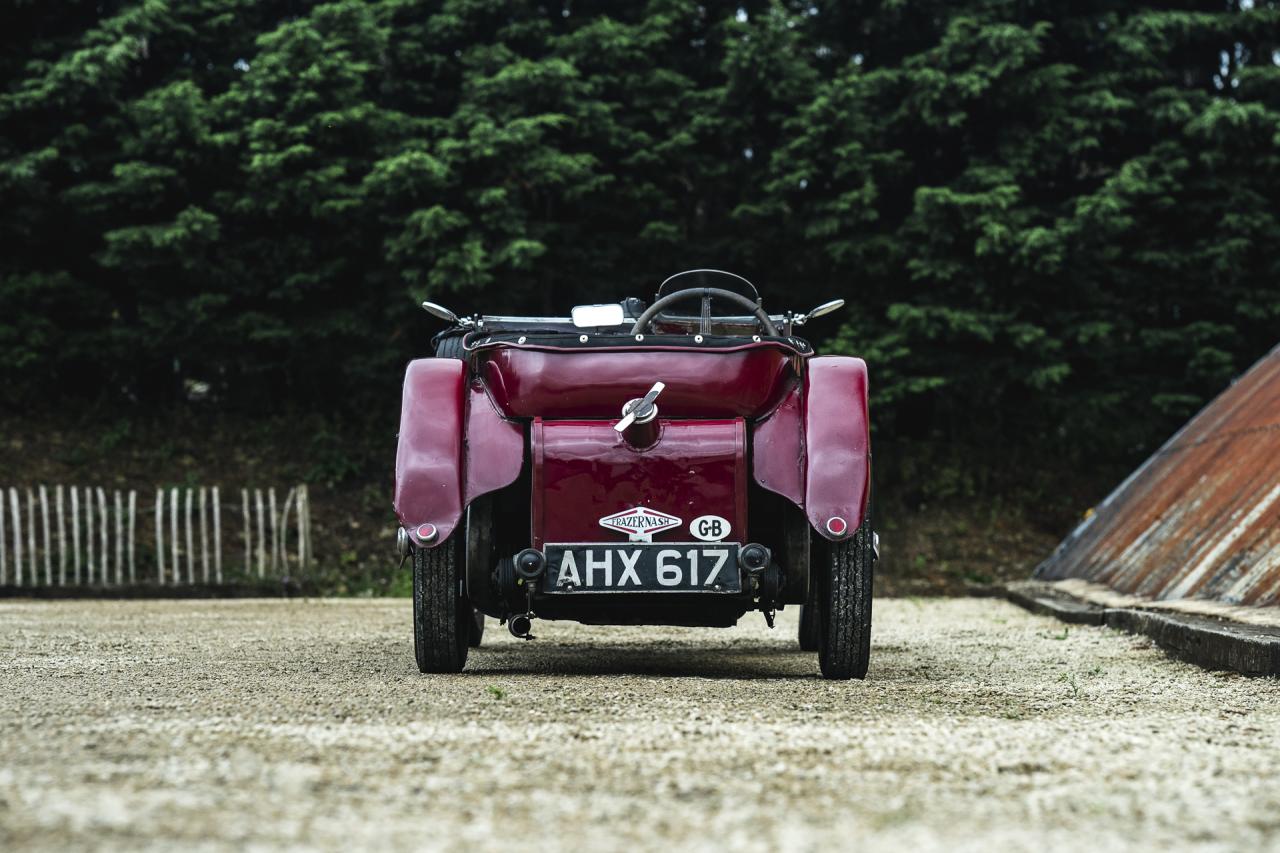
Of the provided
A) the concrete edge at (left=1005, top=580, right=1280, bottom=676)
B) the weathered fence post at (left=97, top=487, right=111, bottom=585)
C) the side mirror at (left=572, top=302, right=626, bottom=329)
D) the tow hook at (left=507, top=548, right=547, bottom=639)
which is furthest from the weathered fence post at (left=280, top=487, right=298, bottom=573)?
the tow hook at (left=507, top=548, right=547, bottom=639)

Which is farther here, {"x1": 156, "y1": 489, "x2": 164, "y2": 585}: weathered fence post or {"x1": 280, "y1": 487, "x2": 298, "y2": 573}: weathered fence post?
{"x1": 280, "y1": 487, "x2": 298, "y2": 573}: weathered fence post

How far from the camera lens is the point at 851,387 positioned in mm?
5500

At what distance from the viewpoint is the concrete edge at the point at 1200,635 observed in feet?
18.0

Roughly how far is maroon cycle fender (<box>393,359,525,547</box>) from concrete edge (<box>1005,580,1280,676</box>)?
2778 millimetres

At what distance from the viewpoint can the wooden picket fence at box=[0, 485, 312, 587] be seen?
48.2 ft

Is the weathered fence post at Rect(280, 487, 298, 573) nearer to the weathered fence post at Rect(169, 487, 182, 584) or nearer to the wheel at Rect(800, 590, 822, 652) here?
the weathered fence post at Rect(169, 487, 182, 584)

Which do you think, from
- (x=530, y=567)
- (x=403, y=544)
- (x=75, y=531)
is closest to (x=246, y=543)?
(x=75, y=531)

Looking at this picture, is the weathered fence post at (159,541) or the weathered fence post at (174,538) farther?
the weathered fence post at (174,538)

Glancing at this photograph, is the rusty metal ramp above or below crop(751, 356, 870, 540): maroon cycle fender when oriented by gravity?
below

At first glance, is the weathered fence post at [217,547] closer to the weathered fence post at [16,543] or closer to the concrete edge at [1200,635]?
the weathered fence post at [16,543]

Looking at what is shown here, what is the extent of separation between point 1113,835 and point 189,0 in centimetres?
1895

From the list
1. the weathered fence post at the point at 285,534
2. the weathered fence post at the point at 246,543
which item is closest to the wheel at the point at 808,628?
the weathered fence post at the point at 285,534

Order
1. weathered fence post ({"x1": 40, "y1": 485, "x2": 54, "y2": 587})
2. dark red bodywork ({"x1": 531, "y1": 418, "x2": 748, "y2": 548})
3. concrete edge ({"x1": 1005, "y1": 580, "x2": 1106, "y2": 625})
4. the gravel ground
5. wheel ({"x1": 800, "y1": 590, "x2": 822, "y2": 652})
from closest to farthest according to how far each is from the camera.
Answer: the gravel ground, dark red bodywork ({"x1": 531, "y1": 418, "x2": 748, "y2": 548}), wheel ({"x1": 800, "y1": 590, "x2": 822, "y2": 652}), concrete edge ({"x1": 1005, "y1": 580, "x2": 1106, "y2": 625}), weathered fence post ({"x1": 40, "y1": 485, "x2": 54, "y2": 587})

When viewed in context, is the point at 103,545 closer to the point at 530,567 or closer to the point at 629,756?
the point at 530,567
